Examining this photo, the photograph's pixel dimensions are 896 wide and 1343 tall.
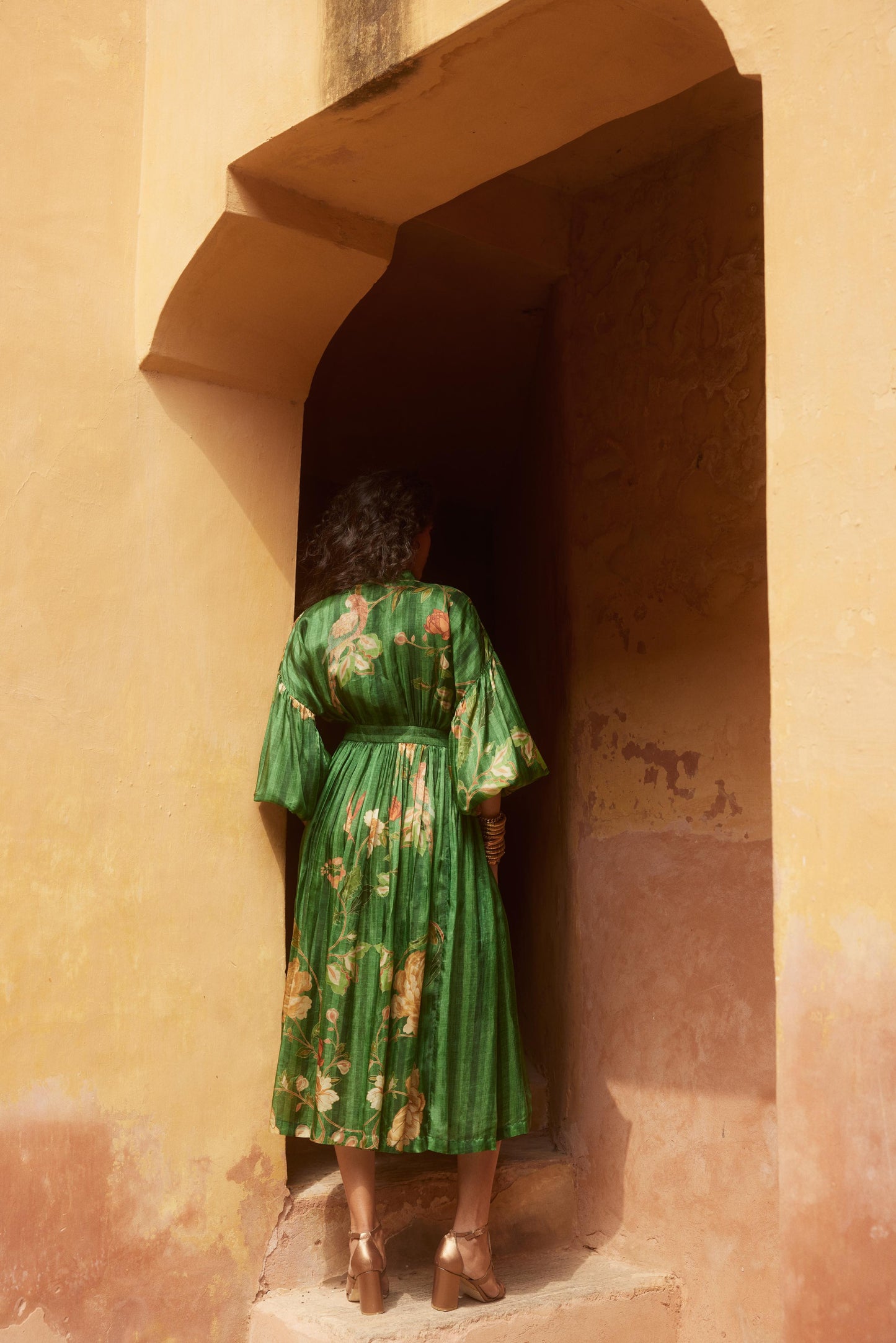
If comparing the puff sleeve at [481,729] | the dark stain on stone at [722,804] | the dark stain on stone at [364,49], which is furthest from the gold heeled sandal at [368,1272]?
Answer: the dark stain on stone at [364,49]

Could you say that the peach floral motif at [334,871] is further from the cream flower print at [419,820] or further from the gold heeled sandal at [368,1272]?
the gold heeled sandal at [368,1272]

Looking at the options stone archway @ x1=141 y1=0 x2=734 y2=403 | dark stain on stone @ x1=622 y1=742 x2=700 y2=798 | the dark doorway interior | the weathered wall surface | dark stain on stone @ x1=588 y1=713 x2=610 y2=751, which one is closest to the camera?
the weathered wall surface

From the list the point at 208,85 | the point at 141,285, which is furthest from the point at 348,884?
the point at 208,85

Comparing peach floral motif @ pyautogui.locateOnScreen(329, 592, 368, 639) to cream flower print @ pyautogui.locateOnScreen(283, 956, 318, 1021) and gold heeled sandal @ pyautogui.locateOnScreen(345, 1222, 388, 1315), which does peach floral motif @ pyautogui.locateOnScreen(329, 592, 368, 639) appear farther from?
gold heeled sandal @ pyautogui.locateOnScreen(345, 1222, 388, 1315)

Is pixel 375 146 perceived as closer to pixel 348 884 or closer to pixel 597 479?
pixel 597 479

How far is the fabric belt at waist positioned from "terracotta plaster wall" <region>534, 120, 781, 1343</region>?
0.70 m

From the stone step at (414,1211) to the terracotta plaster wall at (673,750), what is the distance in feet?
0.36

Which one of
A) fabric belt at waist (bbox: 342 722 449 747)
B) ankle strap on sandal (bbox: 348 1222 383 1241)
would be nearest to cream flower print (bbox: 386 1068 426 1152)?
ankle strap on sandal (bbox: 348 1222 383 1241)

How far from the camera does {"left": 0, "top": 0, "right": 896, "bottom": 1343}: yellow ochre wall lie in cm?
246

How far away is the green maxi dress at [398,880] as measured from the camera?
265 centimetres

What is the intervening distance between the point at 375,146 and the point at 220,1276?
249cm

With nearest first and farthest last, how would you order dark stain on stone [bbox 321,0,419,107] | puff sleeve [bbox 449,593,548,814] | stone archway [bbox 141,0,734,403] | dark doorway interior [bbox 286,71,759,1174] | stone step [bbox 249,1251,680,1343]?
stone archway [bbox 141,0,734,403] → dark stain on stone [bbox 321,0,419,107] → stone step [bbox 249,1251,680,1343] → puff sleeve [bbox 449,593,548,814] → dark doorway interior [bbox 286,71,759,1174]

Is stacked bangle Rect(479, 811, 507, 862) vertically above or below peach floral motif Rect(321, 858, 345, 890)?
above

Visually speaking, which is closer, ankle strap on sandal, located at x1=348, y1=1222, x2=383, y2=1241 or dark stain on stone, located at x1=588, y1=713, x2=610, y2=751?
ankle strap on sandal, located at x1=348, y1=1222, x2=383, y2=1241
